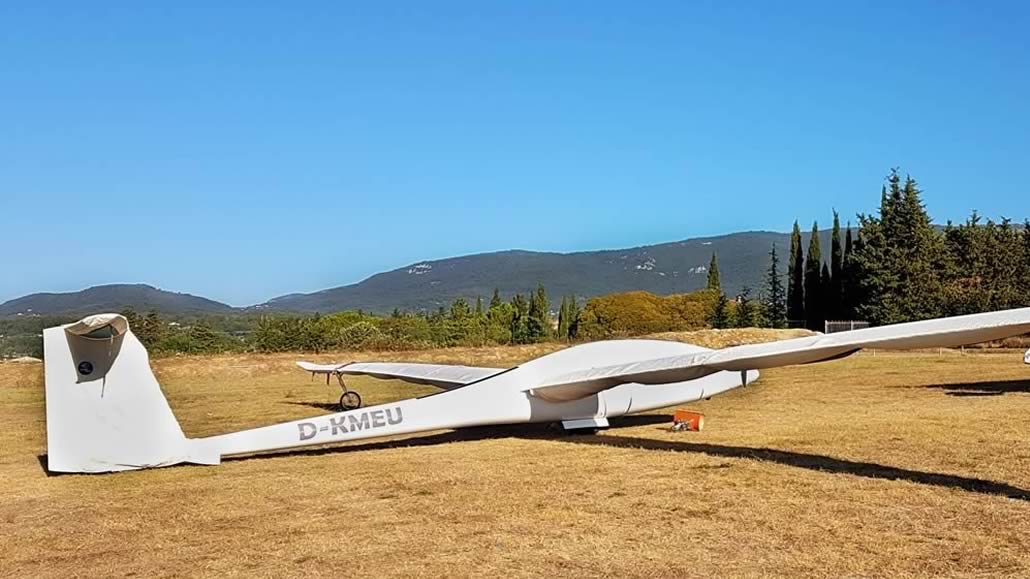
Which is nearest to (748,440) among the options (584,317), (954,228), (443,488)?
(443,488)

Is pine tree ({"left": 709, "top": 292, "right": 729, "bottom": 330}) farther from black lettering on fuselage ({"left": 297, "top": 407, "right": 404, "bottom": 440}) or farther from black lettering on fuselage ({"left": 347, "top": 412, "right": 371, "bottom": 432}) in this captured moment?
black lettering on fuselage ({"left": 347, "top": 412, "right": 371, "bottom": 432})

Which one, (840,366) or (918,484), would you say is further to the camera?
(840,366)

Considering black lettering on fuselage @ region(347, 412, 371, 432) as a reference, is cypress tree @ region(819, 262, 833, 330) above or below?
above

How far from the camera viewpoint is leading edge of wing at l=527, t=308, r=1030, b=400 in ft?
27.5

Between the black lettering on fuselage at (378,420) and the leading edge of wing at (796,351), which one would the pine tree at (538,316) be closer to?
the leading edge of wing at (796,351)

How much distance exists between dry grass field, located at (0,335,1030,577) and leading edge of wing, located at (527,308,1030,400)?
850 millimetres

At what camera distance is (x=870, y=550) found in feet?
20.5

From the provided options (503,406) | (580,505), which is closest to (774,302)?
(503,406)

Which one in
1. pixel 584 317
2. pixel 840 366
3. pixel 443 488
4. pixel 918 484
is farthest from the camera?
pixel 584 317

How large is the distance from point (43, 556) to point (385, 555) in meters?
2.70

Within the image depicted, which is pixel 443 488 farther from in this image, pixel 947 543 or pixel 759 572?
pixel 947 543

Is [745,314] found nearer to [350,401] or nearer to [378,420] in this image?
[350,401]

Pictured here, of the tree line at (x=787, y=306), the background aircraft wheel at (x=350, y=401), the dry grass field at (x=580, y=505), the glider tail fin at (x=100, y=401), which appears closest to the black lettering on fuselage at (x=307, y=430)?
the dry grass field at (x=580, y=505)

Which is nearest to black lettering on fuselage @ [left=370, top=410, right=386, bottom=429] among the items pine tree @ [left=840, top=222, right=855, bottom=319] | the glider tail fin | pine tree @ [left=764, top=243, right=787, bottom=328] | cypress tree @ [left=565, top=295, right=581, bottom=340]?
the glider tail fin
